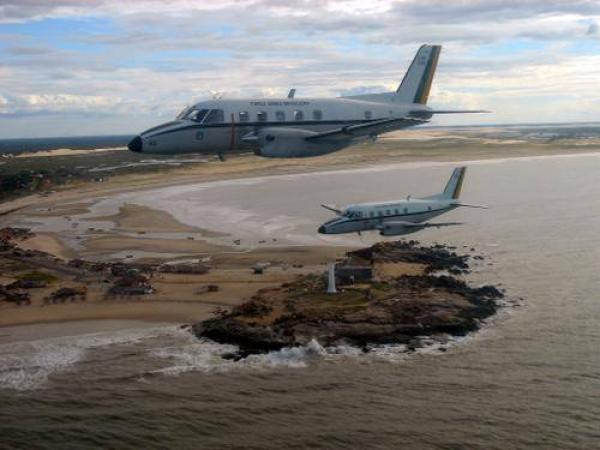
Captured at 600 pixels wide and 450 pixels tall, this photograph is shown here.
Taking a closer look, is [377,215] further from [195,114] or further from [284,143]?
[195,114]

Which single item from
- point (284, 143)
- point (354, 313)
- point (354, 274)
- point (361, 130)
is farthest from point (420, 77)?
point (354, 313)

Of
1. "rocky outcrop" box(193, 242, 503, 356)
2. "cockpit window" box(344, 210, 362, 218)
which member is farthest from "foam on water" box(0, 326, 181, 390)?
"cockpit window" box(344, 210, 362, 218)

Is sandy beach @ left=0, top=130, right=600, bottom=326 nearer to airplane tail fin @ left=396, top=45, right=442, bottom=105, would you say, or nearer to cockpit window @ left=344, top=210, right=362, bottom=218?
cockpit window @ left=344, top=210, right=362, bottom=218

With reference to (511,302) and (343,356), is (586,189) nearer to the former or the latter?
(511,302)

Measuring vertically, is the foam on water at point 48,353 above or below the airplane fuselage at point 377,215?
below

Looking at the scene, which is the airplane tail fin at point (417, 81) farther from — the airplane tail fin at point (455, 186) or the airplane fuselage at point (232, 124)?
the airplane tail fin at point (455, 186)

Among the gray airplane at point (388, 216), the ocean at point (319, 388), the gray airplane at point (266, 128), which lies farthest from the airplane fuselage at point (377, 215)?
the gray airplane at point (266, 128)

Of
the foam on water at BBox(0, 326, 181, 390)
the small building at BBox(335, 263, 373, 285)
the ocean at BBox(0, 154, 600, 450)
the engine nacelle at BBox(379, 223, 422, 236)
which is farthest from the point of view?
the engine nacelle at BBox(379, 223, 422, 236)
